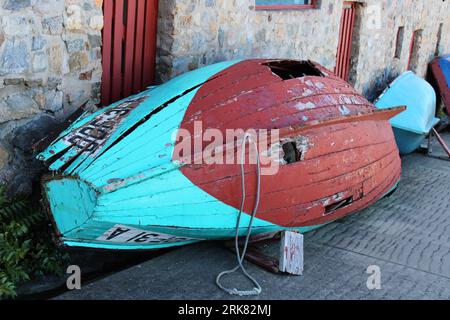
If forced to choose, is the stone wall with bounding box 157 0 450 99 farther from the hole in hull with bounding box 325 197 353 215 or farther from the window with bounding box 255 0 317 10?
the hole in hull with bounding box 325 197 353 215

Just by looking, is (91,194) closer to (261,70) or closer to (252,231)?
(252,231)

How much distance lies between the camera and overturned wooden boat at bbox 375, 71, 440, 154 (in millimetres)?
7152

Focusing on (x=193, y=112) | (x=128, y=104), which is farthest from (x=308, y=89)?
(x=128, y=104)

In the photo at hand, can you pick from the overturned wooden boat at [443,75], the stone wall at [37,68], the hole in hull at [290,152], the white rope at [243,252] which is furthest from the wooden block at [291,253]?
the overturned wooden boat at [443,75]

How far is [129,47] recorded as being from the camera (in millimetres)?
4875

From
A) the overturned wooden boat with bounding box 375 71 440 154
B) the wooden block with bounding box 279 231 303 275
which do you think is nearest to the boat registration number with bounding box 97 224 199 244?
the wooden block with bounding box 279 231 303 275

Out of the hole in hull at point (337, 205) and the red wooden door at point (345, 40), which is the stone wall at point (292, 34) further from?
the hole in hull at point (337, 205)

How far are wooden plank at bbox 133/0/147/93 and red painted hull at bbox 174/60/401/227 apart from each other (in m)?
0.93

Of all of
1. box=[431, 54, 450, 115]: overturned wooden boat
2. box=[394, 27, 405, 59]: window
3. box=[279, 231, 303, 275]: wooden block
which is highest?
box=[394, 27, 405, 59]: window

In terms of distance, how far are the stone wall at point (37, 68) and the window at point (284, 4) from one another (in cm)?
225

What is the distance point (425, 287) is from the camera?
3.91m

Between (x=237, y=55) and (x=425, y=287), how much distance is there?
2896 mm

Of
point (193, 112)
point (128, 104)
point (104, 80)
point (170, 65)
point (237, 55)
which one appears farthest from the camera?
point (237, 55)

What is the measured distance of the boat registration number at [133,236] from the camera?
351cm
